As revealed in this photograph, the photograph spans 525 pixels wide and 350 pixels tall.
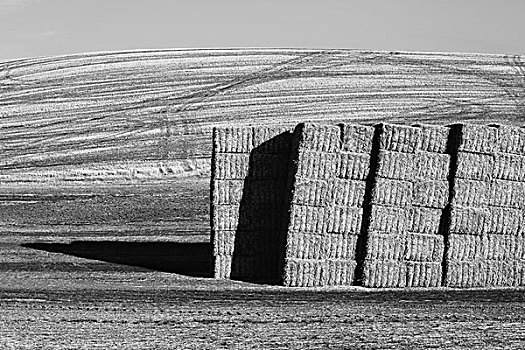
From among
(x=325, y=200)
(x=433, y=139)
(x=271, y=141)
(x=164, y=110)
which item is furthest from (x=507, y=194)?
(x=164, y=110)

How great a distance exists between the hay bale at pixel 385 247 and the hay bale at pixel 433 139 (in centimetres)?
105

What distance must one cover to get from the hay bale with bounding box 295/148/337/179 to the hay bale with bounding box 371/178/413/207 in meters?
0.55

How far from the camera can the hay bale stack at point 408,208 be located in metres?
11.8

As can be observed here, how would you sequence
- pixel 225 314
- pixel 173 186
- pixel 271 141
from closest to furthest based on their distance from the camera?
1. pixel 225 314
2. pixel 271 141
3. pixel 173 186

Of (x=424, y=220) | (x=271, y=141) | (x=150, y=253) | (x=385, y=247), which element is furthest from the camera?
(x=150, y=253)

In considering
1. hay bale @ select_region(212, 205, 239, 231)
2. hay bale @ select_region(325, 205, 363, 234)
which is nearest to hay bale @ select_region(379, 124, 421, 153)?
hay bale @ select_region(325, 205, 363, 234)

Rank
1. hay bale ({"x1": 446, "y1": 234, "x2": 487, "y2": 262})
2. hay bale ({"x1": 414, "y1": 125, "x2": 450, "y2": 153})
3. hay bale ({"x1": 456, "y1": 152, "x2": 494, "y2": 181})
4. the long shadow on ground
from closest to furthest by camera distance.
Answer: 1. hay bale ({"x1": 414, "y1": 125, "x2": 450, "y2": 153})
2. hay bale ({"x1": 456, "y1": 152, "x2": 494, "y2": 181})
3. hay bale ({"x1": 446, "y1": 234, "x2": 487, "y2": 262})
4. the long shadow on ground

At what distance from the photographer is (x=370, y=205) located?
11.8 metres

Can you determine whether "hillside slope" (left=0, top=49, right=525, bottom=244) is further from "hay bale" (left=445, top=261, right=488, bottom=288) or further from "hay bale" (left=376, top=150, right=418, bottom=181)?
"hay bale" (left=445, top=261, right=488, bottom=288)

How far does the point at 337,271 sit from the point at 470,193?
1821 millimetres

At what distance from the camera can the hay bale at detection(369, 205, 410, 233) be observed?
11.8 m

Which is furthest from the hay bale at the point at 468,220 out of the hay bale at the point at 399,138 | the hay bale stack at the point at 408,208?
the hay bale at the point at 399,138

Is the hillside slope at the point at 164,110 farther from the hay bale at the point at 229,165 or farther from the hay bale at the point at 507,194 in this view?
the hay bale at the point at 507,194

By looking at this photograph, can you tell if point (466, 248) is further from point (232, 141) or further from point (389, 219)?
point (232, 141)
